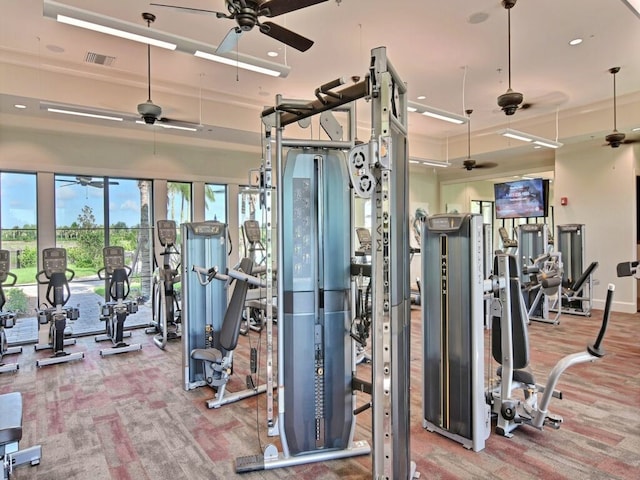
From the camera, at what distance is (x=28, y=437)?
9.85 ft

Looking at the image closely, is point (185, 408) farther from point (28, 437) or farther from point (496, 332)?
point (496, 332)

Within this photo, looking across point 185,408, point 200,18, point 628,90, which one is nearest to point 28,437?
point 185,408

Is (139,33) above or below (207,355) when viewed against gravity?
above

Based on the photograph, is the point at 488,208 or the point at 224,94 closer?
the point at 224,94

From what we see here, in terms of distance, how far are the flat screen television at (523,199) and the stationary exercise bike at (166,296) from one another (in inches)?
300

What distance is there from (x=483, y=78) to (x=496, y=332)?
4.60m

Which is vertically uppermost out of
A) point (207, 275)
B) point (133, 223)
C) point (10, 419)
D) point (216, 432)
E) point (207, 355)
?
point (133, 223)

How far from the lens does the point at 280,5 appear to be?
2.84m

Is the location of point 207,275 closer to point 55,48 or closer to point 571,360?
point 571,360

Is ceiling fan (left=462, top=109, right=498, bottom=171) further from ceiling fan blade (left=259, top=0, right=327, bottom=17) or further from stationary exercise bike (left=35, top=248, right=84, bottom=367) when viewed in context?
stationary exercise bike (left=35, top=248, right=84, bottom=367)

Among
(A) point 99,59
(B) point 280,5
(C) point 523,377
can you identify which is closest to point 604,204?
(C) point 523,377

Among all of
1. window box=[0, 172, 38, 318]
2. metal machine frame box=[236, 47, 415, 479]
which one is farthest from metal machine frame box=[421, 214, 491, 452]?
window box=[0, 172, 38, 318]

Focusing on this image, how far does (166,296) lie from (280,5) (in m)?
4.16

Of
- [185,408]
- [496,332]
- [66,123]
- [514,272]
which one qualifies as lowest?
[185,408]
